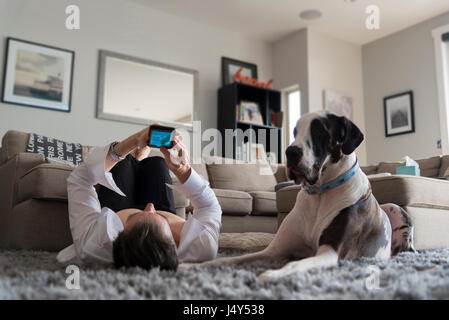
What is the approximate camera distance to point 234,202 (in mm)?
3168

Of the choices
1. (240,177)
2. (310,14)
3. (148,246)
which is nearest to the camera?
(148,246)

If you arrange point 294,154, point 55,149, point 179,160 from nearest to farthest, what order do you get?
point 294,154
point 179,160
point 55,149

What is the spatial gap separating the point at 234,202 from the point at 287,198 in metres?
A: 0.80

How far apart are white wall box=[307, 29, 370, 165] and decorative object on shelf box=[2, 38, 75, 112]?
3.00 m

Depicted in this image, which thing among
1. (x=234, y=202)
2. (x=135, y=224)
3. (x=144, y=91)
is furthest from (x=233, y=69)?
(x=135, y=224)

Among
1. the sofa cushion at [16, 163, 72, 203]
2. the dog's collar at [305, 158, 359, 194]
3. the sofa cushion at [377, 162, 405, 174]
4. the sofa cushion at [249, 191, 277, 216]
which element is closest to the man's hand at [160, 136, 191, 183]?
the dog's collar at [305, 158, 359, 194]

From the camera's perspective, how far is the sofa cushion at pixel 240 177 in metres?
3.83

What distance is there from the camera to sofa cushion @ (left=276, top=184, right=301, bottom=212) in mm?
2374

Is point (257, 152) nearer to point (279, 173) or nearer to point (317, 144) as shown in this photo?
point (279, 173)

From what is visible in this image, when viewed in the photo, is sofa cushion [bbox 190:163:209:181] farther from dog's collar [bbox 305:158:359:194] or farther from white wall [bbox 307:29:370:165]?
dog's collar [bbox 305:158:359:194]

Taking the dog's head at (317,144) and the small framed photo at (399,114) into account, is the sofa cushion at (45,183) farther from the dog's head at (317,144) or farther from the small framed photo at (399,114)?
the small framed photo at (399,114)

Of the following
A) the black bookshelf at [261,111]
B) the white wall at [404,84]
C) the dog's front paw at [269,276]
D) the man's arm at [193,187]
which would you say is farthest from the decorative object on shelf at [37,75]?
the white wall at [404,84]

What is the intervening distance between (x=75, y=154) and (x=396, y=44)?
4.46 m

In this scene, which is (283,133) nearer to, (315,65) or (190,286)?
(315,65)
